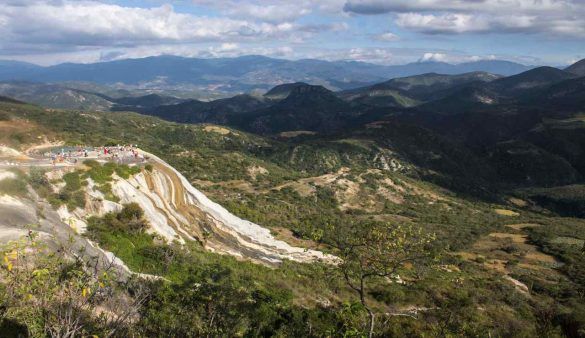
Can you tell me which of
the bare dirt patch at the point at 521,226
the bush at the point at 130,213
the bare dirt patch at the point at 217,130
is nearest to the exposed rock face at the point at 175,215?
the bush at the point at 130,213

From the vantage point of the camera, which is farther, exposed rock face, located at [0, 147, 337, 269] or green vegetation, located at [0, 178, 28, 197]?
exposed rock face, located at [0, 147, 337, 269]

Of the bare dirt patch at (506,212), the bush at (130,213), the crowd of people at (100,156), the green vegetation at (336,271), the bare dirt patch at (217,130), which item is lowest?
the bare dirt patch at (506,212)

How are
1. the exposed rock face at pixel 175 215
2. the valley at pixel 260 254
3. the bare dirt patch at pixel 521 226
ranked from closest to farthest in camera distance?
the valley at pixel 260 254
the exposed rock face at pixel 175 215
the bare dirt patch at pixel 521 226

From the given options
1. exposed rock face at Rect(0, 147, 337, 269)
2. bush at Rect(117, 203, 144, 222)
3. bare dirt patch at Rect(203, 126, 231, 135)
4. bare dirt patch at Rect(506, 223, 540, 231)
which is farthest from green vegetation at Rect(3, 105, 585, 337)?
bare dirt patch at Rect(203, 126, 231, 135)

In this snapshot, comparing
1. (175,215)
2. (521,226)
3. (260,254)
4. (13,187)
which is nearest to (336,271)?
(260,254)

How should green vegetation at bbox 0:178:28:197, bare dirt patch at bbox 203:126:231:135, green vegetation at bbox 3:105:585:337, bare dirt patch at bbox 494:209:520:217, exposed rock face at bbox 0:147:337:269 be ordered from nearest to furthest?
green vegetation at bbox 3:105:585:337 < green vegetation at bbox 0:178:28:197 < exposed rock face at bbox 0:147:337:269 < bare dirt patch at bbox 494:209:520:217 < bare dirt patch at bbox 203:126:231:135

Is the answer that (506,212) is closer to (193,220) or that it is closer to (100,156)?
(193,220)

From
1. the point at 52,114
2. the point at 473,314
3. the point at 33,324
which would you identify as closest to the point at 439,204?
the point at 473,314

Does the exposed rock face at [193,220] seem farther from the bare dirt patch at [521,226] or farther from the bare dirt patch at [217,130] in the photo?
the bare dirt patch at [217,130]

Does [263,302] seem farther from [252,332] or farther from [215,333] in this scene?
[215,333]

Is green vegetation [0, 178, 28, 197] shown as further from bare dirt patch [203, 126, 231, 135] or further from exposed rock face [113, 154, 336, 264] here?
bare dirt patch [203, 126, 231, 135]

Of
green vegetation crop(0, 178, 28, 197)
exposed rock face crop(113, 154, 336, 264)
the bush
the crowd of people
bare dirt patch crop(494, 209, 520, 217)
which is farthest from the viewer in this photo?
bare dirt patch crop(494, 209, 520, 217)
